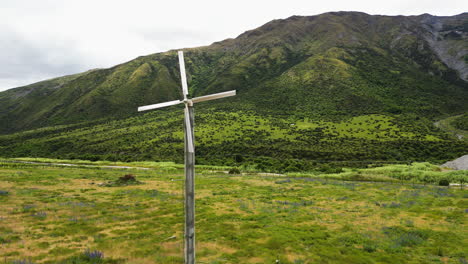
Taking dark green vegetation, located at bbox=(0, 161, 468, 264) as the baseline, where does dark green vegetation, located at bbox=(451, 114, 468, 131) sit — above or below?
above

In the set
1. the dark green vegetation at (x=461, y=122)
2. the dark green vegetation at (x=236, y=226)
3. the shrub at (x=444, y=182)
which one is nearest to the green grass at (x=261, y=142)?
the dark green vegetation at (x=461, y=122)

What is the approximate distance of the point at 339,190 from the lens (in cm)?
3919

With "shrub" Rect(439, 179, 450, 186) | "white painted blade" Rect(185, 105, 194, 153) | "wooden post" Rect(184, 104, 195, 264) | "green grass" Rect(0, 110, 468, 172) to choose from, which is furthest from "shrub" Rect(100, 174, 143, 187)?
"shrub" Rect(439, 179, 450, 186)

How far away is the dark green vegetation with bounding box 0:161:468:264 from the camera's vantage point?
1531 cm

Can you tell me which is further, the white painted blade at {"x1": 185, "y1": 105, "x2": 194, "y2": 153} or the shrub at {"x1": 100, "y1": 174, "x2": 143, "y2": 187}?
the shrub at {"x1": 100, "y1": 174, "x2": 143, "y2": 187}

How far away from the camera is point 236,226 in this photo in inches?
833

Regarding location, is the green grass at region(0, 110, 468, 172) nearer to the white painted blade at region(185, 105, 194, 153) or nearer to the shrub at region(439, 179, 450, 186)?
the shrub at region(439, 179, 450, 186)

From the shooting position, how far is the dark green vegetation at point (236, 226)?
15312 millimetres

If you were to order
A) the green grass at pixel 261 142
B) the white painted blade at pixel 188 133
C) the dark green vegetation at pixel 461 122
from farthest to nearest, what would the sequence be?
the dark green vegetation at pixel 461 122
the green grass at pixel 261 142
the white painted blade at pixel 188 133

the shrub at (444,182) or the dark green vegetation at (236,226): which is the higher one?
the dark green vegetation at (236,226)

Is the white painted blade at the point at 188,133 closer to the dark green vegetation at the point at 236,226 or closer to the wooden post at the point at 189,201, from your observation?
the wooden post at the point at 189,201

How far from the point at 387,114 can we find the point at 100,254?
170802mm

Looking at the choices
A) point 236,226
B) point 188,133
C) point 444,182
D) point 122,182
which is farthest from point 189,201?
point 444,182

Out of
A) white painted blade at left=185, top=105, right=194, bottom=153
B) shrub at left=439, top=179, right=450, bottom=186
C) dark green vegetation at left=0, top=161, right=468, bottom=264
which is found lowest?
shrub at left=439, top=179, right=450, bottom=186
